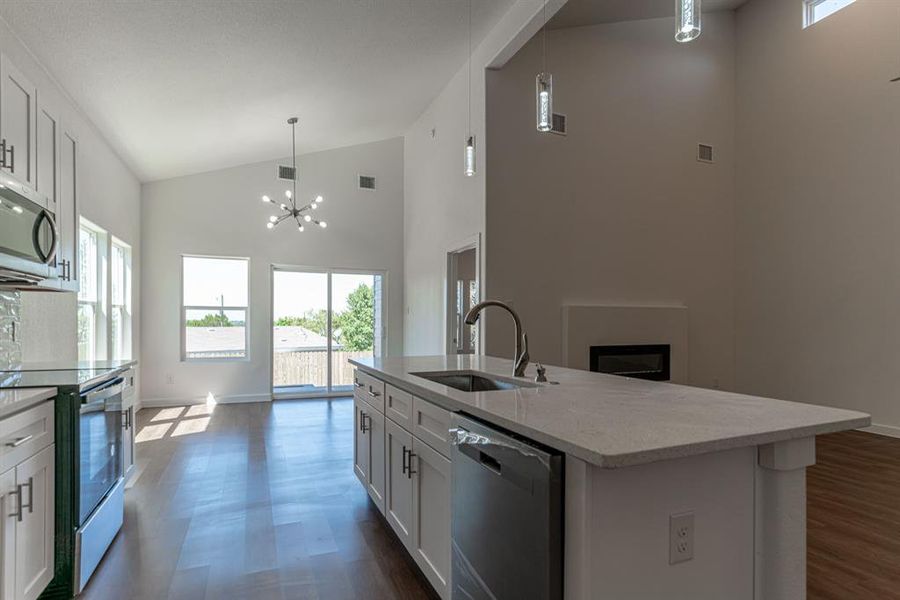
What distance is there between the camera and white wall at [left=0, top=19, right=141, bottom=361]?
121 inches

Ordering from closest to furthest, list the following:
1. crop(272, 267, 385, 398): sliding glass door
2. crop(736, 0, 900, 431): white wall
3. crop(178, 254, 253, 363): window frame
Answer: crop(736, 0, 900, 431): white wall < crop(178, 254, 253, 363): window frame < crop(272, 267, 385, 398): sliding glass door

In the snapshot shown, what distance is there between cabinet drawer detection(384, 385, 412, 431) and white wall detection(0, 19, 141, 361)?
2381 mm

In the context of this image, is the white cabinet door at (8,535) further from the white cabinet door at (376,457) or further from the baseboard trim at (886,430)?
the baseboard trim at (886,430)

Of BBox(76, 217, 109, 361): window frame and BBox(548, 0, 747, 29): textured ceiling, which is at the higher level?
BBox(548, 0, 747, 29): textured ceiling

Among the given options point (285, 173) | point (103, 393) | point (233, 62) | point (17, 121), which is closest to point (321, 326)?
point (285, 173)

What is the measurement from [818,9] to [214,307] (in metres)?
8.05

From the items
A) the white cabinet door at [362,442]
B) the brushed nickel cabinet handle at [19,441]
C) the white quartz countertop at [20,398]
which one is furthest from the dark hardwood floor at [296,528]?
the white quartz countertop at [20,398]

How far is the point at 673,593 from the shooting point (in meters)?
1.18

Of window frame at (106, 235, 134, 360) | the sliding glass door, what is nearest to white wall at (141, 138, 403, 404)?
the sliding glass door

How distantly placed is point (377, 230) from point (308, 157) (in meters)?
1.41

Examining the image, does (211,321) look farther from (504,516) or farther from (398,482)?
(504,516)

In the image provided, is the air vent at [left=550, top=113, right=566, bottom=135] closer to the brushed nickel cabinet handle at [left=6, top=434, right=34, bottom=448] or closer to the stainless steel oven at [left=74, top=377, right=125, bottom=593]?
the stainless steel oven at [left=74, top=377, right=125, bottom=593]

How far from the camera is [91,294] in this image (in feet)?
15.4

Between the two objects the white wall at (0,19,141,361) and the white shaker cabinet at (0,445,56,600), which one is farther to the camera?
the white wall at (0,19,141,361)
